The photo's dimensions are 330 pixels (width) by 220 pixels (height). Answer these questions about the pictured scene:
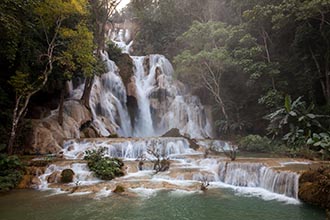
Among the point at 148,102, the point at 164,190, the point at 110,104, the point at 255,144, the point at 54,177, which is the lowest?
the point at 164,190

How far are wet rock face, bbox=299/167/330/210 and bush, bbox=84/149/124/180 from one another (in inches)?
261

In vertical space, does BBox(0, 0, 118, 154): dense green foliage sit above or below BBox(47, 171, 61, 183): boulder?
above

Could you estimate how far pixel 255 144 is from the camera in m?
16.1

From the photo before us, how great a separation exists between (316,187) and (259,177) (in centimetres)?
243

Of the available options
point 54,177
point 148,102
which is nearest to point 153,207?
point 54,177

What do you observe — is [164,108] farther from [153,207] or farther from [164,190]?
[153,207]

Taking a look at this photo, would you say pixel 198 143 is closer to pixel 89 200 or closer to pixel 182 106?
pixel 182 106

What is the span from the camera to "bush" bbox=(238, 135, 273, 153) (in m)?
15.9

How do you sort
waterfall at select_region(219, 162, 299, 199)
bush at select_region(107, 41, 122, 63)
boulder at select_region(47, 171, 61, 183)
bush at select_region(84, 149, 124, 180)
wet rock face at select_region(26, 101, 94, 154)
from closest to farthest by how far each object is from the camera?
waterfall at select_region(219, 162, 299, 199) < boulder at select_region(47, 171, 61, 183) < bush at select_region(84, 149, 124, 180) < wet rock face at select_region(26, 101, 94, 154) < bush at select_region(107, 41, 122, 63)

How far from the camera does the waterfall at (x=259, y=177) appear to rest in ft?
26.9

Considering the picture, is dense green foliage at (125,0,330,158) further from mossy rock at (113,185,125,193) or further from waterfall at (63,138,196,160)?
mossy rock at (113,185,125,193)

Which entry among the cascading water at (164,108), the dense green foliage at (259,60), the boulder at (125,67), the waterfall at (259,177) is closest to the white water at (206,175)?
the waterfall at (259,177)

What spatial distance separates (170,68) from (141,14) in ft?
24.3

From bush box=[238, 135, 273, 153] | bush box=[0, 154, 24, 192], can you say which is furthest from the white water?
bush box=[238, 135, 273, 153]
